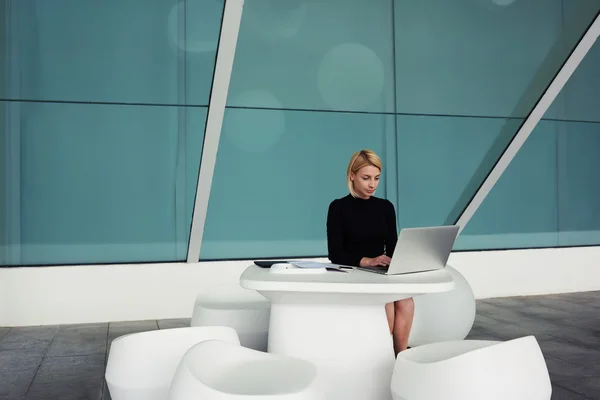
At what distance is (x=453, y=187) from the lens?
20.3 ft

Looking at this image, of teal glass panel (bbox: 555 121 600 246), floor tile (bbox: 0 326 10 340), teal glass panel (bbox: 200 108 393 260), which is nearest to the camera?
floor tile (bbox: 0 326 10 340)

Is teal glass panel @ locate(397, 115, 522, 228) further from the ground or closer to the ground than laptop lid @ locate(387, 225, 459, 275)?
further from the ground

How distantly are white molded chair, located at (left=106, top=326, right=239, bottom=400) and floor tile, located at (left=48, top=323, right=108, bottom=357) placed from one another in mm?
1885

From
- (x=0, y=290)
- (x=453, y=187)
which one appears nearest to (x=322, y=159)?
(x=453, y=187)

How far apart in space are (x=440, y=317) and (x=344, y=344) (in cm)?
147

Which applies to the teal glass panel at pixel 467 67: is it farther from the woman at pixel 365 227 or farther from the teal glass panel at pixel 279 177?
the woman at pixel 365 227

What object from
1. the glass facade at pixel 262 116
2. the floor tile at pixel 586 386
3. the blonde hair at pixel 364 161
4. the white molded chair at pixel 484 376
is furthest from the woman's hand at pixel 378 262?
Result: the glass facade at pixel 262 116

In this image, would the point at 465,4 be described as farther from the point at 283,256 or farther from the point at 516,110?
the point at 283,256

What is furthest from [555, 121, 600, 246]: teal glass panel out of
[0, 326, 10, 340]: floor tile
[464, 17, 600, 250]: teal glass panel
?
[0, 326, 10, 340]: floor tile

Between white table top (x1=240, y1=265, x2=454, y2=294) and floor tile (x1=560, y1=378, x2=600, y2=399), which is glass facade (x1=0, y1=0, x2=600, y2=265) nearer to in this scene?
white table top (x1=240, y1=265, x2=454, y2=294)

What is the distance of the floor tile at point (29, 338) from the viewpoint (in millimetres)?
4367

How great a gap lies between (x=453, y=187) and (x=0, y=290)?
4564mm

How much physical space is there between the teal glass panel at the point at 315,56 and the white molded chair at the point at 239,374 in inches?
143

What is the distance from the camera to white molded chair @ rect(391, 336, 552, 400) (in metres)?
2.04
